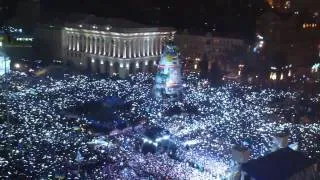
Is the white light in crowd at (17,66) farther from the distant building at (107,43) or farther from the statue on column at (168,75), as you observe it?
the statue on column at (168,75)

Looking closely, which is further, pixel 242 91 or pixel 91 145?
pixel 242 91

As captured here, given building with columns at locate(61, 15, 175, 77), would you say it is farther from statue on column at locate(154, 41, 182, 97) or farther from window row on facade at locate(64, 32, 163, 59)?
statue on column at locate(154, 41, 182, 97)

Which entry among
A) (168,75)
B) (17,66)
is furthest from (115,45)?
(168,75)

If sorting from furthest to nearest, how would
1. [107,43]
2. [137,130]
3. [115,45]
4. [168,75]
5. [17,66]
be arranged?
1. [107,43]
2. [115,45]
3. [17,66]
4. [168,75]
5. [137,130]

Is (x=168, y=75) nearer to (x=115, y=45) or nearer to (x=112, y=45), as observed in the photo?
(x=115, y=45)

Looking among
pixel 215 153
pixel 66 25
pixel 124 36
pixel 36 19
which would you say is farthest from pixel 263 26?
pixel 215 153

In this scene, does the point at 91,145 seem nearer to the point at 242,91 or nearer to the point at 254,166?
the point at 254,166

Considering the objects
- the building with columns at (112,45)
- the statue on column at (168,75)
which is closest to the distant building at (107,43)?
the building with columns at (112,45)
